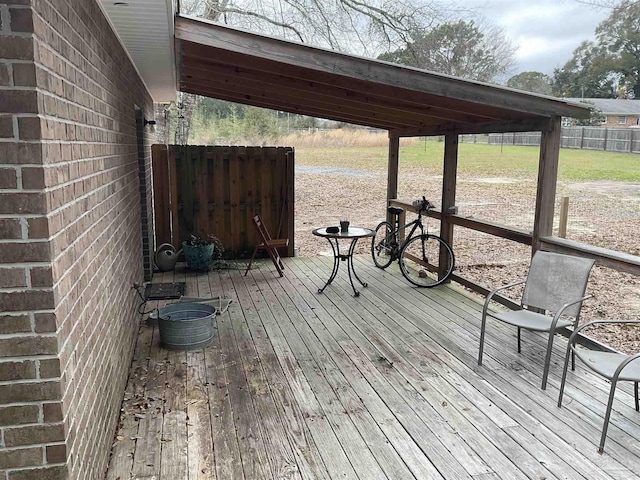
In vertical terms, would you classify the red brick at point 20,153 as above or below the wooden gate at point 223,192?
above

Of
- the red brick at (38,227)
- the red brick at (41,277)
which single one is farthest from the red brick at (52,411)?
the red brick at (38,227)

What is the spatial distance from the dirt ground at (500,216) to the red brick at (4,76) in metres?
4.65

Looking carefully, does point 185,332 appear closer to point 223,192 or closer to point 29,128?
Result: point 29,128

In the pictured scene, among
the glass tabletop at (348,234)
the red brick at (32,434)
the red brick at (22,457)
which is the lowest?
the red brick at (22,457)

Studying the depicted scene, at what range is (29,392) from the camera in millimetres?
1635

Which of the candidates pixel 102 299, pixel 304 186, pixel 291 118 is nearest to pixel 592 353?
pixel 102 299

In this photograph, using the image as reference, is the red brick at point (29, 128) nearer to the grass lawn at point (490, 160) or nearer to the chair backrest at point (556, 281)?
the chair backrest at point (556, 281)

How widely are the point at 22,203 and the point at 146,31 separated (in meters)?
2.52

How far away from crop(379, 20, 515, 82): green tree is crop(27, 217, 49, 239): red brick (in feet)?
40.5

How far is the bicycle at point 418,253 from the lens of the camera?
5902 mm

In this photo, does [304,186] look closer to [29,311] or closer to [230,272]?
[230,272]

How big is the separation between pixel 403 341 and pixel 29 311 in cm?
310

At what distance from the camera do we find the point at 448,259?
590cm

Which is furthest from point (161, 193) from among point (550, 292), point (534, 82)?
point (534, 82)
